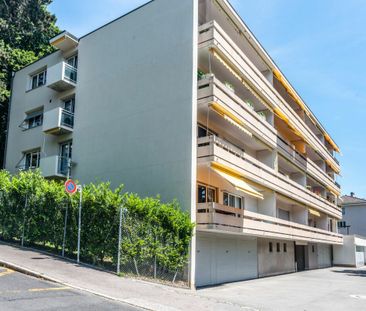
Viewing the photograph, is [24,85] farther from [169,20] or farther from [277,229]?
[277,229]

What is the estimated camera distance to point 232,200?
23922 mm

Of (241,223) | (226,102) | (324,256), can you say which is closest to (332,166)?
(324,256)

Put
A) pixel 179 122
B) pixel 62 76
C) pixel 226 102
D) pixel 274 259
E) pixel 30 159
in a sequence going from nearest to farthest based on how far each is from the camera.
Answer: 1. pixel 179 122
2. pixel 226 102
3. pixel 62 76
4. pixel 30 159
5. pixel 274 259

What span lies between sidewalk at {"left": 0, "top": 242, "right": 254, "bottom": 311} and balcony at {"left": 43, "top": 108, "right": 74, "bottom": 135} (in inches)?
400

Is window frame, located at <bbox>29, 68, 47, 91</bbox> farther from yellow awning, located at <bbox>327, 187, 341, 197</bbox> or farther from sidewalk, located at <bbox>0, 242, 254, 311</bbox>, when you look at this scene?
yellow awning, located at <bbox>327, 187, 341, 197</bbox>

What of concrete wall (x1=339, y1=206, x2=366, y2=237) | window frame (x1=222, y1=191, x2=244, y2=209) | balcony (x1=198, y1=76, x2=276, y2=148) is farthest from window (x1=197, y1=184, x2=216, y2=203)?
concrete wall (x1=339, y1=206, x2=366, y2=237)

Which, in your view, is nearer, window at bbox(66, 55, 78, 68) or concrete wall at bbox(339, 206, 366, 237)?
window at bbox(66, 55, 78, 68)

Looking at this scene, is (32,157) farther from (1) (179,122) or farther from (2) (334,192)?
(2) (334,192)

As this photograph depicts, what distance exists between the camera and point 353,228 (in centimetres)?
6256

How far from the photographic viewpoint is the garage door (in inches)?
779

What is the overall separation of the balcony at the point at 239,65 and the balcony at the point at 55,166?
10529 mm

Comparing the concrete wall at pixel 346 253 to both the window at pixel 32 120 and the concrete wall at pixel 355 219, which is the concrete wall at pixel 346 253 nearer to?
the concrete wall at pixel 355 219

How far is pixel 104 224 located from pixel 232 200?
10280mm

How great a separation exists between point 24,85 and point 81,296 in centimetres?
2218
